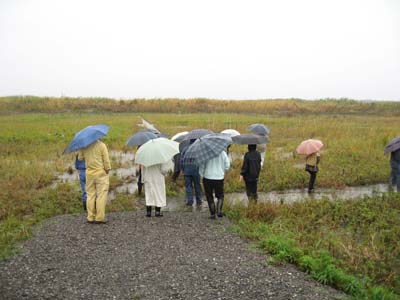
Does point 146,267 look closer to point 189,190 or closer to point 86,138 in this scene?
point 86,138

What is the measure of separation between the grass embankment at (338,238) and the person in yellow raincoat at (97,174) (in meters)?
2.88

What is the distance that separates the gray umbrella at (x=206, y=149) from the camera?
7.31 m

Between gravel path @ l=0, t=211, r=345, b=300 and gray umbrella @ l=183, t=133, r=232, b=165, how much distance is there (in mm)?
1454

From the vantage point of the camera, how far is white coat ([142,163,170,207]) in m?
8.02

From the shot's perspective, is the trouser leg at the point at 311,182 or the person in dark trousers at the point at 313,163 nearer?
the person in dark trousers at the point at 313,163

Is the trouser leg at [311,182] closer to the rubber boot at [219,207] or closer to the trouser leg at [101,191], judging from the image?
the rubber boot at [219,207]

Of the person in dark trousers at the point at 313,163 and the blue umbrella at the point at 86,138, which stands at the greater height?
the blue umbrella at the point at 86,138

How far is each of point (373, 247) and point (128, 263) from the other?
4.23m

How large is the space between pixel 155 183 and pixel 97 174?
49.5 inches

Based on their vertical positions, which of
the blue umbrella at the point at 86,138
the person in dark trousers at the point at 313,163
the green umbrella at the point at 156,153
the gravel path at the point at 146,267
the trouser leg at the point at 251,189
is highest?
the blue umbrella at the point at 86,138

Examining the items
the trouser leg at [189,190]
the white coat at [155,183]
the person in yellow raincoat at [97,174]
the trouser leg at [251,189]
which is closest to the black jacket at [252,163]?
the trouser leg at [251,189]

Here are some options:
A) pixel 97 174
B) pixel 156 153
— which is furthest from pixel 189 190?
pixel 97 174

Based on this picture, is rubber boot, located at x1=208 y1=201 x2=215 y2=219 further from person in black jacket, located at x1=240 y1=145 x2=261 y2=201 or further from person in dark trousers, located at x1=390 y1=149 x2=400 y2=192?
person in dark trousers, located at x1=390 y1=149 x2=400 y2=192

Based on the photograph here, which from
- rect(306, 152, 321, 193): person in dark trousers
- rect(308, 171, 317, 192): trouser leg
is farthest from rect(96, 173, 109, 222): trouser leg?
rect(308, 171, 317, 192): trouser leg
